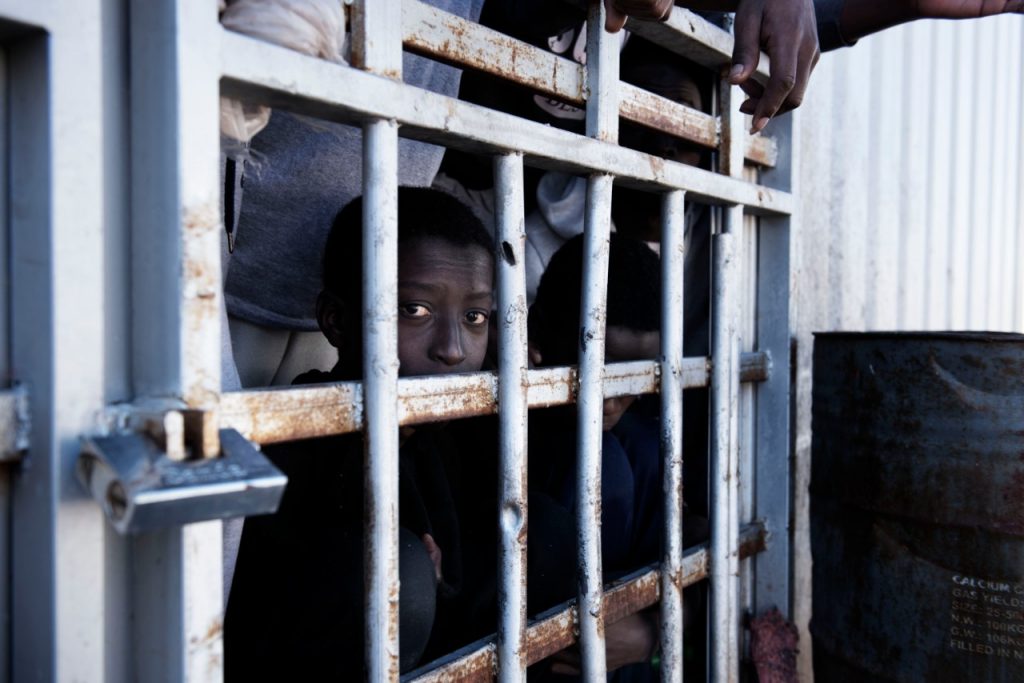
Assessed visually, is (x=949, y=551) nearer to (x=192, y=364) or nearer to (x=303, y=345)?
(x=303, y=345)

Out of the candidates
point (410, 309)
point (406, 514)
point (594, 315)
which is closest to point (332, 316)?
point (410, 309)

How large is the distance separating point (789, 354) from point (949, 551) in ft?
1.68

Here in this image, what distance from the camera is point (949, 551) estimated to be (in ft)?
4.91

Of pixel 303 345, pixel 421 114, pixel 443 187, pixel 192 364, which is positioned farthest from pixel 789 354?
pixel 192 364

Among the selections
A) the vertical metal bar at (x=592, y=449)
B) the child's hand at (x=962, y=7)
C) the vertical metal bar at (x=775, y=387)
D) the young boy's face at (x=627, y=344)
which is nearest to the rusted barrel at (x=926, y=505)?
the vertical metal bar at (x=775, y=387)

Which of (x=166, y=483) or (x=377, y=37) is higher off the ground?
(x=377, y=37)

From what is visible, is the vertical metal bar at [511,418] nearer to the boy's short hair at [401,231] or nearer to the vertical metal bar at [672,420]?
the boy's short hair at [401,231]

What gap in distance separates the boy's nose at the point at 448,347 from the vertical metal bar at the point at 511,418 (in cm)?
21

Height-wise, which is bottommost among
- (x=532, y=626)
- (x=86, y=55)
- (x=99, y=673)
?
(x=532, y=626)

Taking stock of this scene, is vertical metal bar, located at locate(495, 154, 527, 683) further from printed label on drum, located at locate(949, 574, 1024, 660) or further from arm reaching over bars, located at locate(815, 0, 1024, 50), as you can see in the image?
printed label on drum, located at locate(949, 574, 1024, 660)

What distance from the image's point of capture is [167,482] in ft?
1.96

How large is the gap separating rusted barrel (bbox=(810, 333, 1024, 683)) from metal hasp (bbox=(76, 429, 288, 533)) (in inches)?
50.7

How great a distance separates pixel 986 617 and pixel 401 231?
1251mm

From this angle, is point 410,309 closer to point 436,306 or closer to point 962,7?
point 436,306
